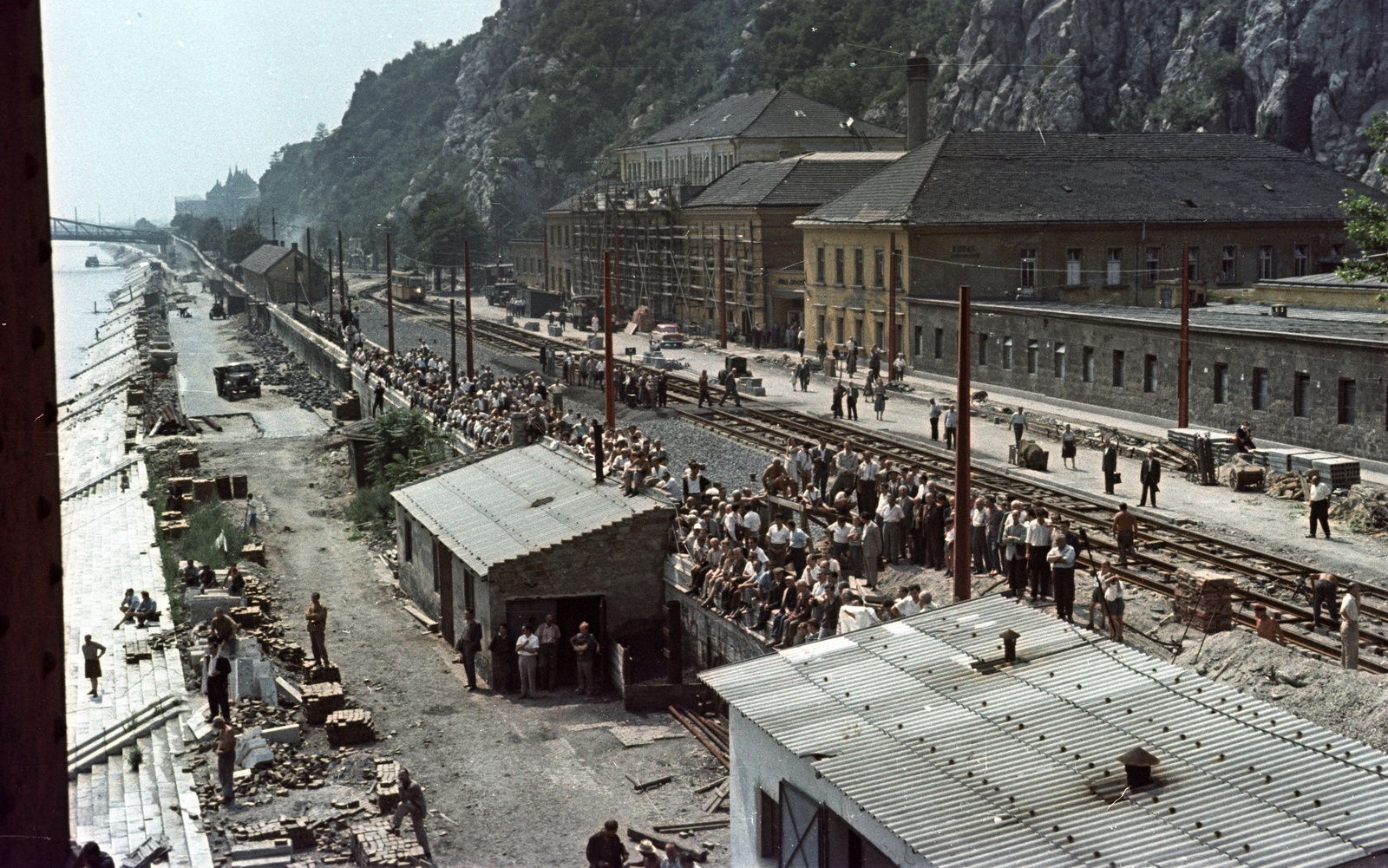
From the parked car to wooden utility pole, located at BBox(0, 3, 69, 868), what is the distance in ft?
225

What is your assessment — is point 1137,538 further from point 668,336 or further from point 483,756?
point 668,336

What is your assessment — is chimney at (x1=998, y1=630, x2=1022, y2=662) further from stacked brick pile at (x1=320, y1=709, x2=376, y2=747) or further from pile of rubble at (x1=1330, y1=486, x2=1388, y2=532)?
pile of rubble at (x1=1330, y1=486, x2=1388, y2=532)

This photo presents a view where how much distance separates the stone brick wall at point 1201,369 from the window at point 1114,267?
30.2 feet

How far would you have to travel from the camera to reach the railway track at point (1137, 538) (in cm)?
2252

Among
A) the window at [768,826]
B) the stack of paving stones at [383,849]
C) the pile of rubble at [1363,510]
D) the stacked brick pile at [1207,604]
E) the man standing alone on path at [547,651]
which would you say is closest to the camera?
the window at [768,826]

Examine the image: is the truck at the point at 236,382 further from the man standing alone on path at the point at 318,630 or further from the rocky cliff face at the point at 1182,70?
the man standing alone on path at the point at 318,630

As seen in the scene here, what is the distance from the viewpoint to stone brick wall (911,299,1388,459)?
37156 mm

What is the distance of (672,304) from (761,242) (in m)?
14.1

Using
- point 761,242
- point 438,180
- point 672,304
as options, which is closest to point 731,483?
point 761,242

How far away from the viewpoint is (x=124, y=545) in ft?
130

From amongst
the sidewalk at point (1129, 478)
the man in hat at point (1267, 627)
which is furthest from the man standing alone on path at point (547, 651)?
the sidewalk at point (1129, 478)

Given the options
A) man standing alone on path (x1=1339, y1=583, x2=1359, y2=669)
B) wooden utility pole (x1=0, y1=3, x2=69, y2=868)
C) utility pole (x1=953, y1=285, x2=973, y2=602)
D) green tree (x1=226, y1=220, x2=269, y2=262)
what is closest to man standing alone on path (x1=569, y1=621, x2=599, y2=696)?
utility pole (x1=953, y1=285, x2=973, y2=602)

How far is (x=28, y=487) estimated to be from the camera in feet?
12.2

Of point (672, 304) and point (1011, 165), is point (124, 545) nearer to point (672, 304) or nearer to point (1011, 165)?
point (1011, 165)
